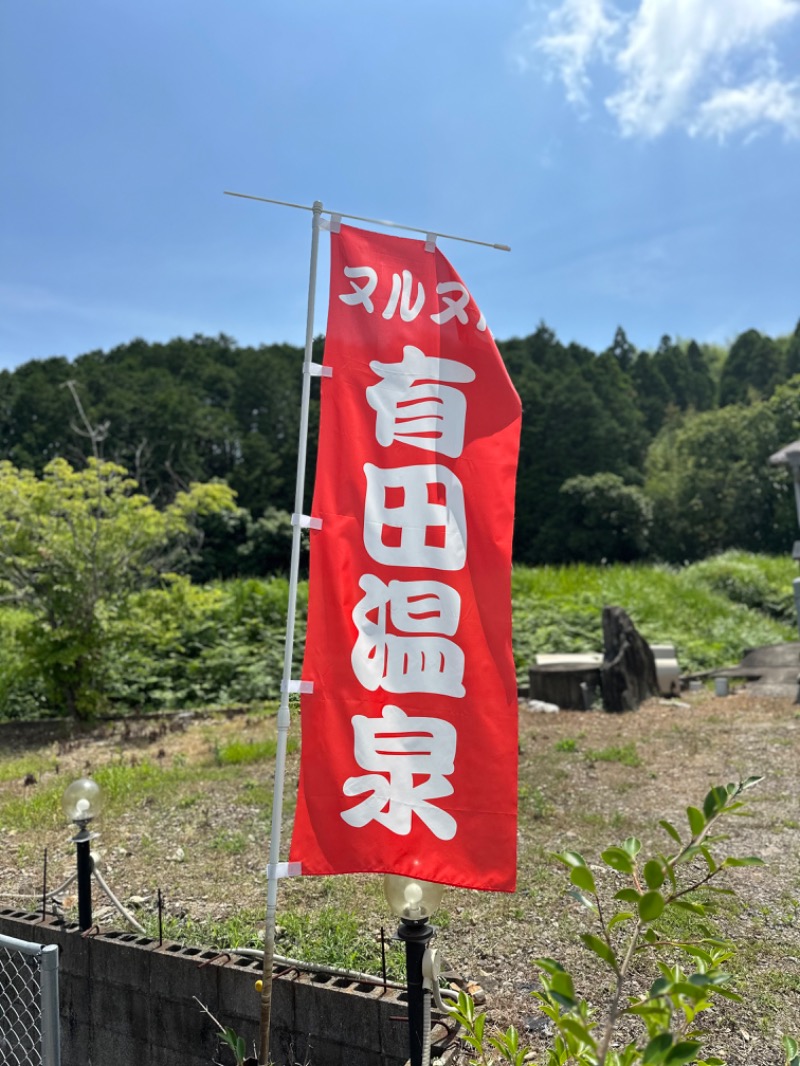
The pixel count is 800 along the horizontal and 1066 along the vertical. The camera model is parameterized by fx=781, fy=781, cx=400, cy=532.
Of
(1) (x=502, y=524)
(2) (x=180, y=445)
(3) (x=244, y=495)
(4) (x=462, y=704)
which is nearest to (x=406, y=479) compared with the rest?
(1) (x=502, y=524)

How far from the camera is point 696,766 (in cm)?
590

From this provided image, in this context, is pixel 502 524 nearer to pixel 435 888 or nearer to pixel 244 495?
pixel 435 888

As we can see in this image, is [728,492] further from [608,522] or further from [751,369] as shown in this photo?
[751,369]

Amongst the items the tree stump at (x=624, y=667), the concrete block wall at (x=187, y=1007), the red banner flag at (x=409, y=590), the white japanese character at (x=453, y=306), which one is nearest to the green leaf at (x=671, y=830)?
the red banner flag at (x=409, y=590)

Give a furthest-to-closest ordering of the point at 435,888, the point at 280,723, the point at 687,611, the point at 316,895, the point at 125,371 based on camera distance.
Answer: the point at 125,371
the point at 687,611
the point at 316,895
the point at 280,723
the point at 435,888

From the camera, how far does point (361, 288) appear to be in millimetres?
2455

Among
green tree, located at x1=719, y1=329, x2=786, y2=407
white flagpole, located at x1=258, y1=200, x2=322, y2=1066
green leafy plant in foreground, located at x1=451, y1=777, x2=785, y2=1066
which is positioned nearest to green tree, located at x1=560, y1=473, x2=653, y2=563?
green tree, located at x1=719, y1=329, x2=786, y2=407

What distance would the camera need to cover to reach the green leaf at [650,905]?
1.27 m

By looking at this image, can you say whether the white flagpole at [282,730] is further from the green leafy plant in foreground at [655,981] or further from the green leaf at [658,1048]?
the green leaf at [658,1048]

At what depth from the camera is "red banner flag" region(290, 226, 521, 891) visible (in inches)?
86.1

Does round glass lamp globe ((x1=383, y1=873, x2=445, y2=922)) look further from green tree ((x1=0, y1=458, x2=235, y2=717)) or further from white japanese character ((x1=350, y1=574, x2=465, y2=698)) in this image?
green tree ((x1=0, y1=458, x2=235, y2=717))

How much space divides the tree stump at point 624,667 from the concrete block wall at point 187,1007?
649 centimetres

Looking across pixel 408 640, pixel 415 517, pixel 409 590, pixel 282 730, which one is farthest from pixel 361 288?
pixel 282 730

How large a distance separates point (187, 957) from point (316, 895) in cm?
113
